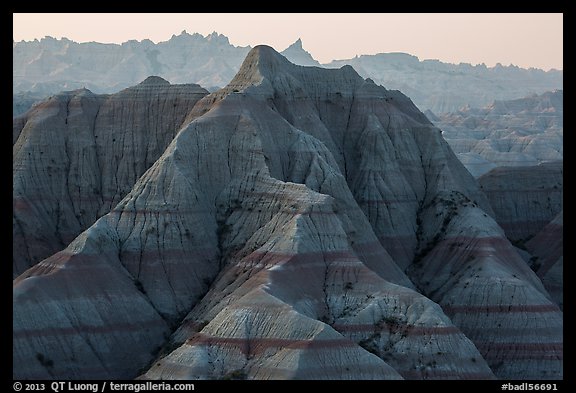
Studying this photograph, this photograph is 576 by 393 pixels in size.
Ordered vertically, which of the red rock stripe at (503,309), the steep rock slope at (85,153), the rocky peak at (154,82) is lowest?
the red rock stripe at (503,309)

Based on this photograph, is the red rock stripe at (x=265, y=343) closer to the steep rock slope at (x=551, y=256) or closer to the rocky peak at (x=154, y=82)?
the steep rock slope at (x=551, y=256)

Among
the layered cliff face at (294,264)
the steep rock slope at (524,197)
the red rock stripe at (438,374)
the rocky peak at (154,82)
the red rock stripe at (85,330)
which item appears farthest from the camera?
the steep rock slope at (524,197)

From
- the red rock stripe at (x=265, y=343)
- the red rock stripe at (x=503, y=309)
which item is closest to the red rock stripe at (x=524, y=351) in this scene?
the red rock stripe at (x=503, y=309)

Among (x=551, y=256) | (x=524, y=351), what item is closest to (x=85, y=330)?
(x=524, y=351)

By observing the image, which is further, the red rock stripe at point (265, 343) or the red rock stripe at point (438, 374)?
the red rock stripe at point (438, 374)

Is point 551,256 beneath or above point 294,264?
beneath

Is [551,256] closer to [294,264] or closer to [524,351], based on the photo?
[524,351]
